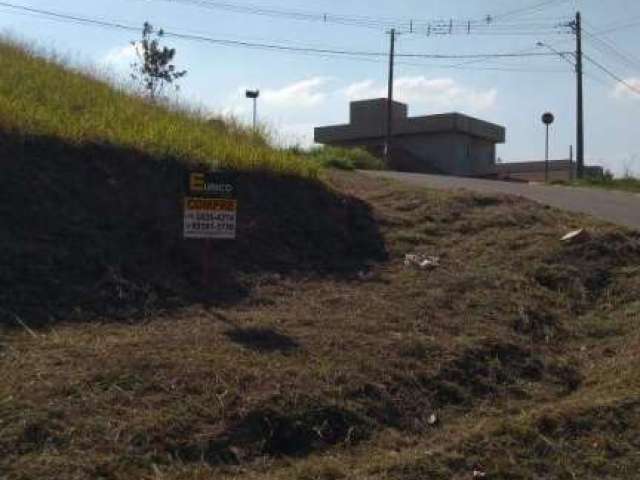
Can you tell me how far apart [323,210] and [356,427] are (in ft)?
15.3

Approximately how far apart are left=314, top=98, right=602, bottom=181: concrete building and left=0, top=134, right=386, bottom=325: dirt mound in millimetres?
28973

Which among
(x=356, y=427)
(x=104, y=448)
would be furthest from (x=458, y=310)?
(x=104, y=448)

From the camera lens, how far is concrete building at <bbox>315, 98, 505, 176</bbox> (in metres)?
40.6

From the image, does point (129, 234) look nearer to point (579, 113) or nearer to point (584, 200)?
point (584, 200)

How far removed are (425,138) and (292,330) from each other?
35.6m

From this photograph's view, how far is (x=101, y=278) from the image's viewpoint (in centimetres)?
748

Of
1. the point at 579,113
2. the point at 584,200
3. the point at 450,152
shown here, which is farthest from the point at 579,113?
the point at 584,200

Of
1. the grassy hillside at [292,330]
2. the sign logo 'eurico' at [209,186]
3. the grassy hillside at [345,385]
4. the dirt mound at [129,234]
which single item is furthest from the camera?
the sign logo 'eurico' at [209,186]

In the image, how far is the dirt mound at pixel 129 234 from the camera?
7.23m

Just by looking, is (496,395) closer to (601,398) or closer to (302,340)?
(601,398)

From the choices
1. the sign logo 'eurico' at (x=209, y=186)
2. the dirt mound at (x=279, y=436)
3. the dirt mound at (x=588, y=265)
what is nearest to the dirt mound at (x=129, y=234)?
the sign logo 'eurico' at (x=209, y=186)

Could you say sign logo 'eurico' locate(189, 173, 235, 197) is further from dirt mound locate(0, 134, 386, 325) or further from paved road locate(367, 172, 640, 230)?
paved road locate(367, 172, 640, 230)

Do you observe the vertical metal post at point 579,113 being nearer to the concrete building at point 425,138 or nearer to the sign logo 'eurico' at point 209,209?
the concrete building at point 425,138

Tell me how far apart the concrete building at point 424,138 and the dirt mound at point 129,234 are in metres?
29.2
